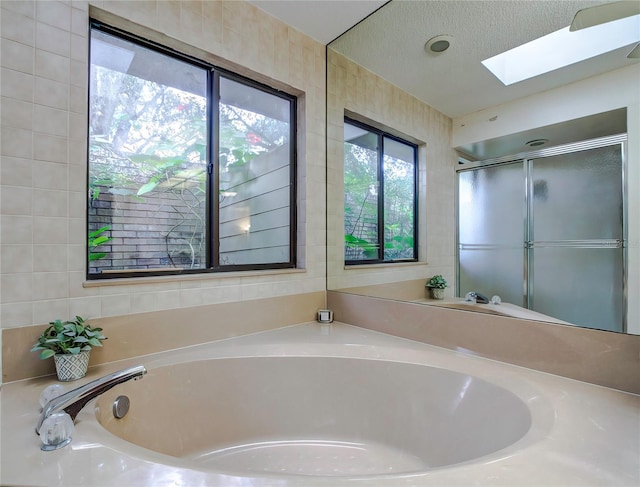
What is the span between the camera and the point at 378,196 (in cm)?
200

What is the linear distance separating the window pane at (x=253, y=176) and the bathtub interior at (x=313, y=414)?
667 millimetres

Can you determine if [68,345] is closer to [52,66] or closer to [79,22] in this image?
[52,66]

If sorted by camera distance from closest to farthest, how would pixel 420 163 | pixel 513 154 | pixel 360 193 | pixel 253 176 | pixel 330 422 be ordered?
pixel 513 154 → pixel 330 422 → pixel 420 163 → pixel 253 176 → pixel 360 193

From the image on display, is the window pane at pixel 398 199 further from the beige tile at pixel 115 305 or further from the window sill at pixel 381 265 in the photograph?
the beige tile at pixel 115 305

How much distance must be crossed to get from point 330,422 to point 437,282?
85 centimetres

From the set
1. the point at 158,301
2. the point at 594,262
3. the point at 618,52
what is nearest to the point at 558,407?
the point at 594,262

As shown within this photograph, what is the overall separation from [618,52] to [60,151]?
2.06 metres

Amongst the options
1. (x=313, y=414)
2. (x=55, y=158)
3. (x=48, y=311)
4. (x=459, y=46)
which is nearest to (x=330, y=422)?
(x=313, y=414)

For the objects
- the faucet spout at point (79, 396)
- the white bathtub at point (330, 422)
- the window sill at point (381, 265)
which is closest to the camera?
the white bathtub at point (330, 422)

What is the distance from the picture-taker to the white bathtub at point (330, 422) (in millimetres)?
678

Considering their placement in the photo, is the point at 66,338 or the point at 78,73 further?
the point at 78,73

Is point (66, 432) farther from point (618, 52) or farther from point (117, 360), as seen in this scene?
point (618, 52)

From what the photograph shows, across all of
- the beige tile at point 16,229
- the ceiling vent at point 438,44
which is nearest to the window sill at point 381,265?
the ceiling vent at point 438,44

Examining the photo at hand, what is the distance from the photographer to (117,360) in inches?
51.9
